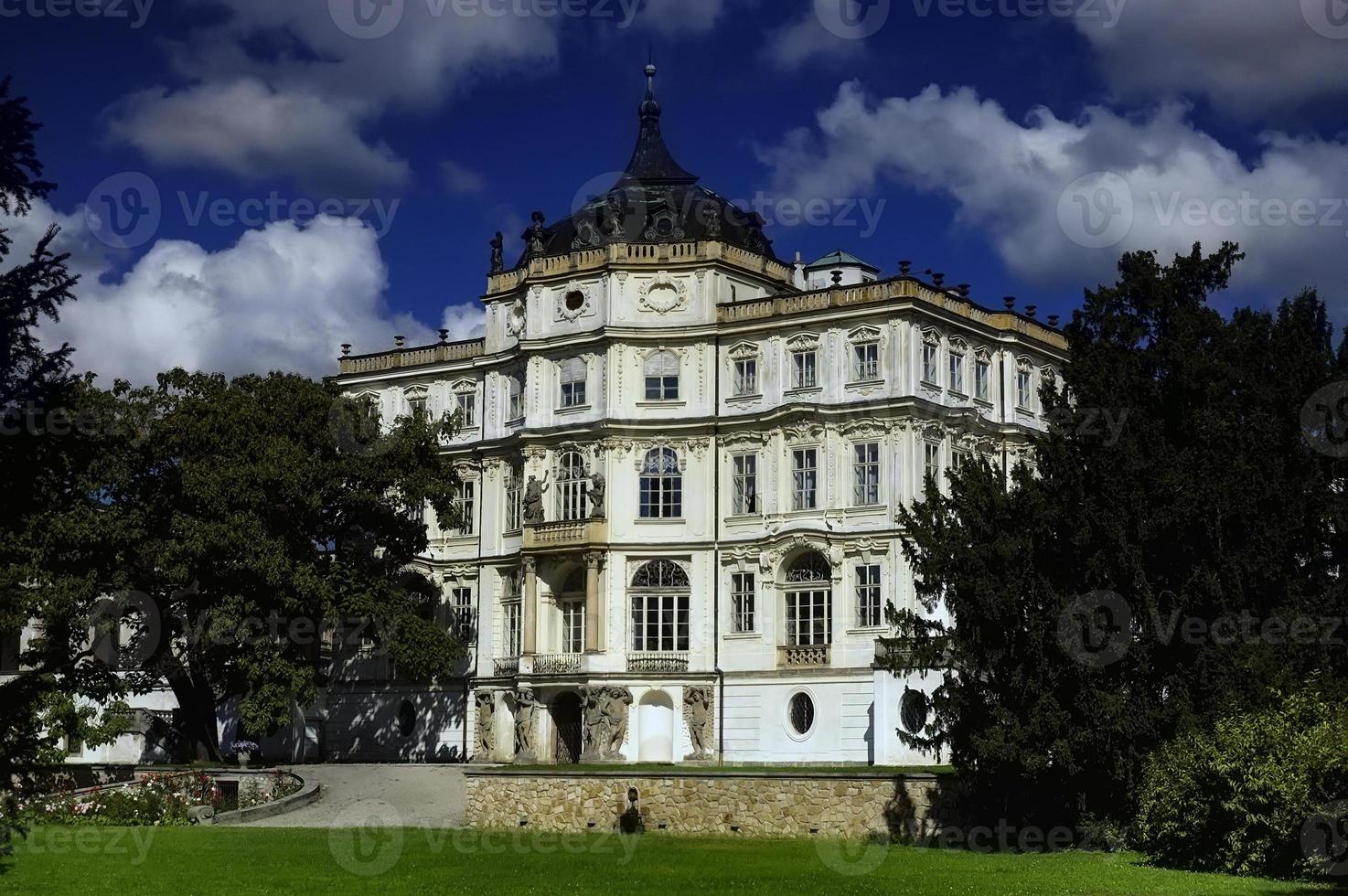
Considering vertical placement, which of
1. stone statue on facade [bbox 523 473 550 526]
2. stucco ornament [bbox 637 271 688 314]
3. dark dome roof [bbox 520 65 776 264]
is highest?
dark dome roof [bbox 520 65 776 264]

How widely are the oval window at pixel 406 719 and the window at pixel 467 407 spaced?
35.7 ft

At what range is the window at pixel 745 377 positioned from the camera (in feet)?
211

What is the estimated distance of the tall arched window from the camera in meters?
60.7

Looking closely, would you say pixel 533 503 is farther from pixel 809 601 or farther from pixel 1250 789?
pixel 1250 789

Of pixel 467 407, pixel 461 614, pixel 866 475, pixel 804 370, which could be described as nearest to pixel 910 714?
pixel 866 475

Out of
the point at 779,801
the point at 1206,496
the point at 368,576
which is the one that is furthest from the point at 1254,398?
the point at 368,576

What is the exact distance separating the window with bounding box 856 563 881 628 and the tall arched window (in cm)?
96

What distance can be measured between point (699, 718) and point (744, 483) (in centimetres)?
820

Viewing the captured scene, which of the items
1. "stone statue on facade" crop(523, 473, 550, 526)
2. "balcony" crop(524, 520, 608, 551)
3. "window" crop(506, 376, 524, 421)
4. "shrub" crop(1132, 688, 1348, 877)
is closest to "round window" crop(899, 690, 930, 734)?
"balcony" crop(524, 520, 608, 551)

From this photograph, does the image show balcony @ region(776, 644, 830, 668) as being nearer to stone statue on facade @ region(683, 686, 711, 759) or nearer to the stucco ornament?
stone statue on facade @ region(683, 686, 711, 759)

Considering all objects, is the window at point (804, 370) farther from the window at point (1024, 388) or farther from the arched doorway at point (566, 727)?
the arched doorway at point (566, 727)

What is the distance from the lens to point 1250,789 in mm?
34125

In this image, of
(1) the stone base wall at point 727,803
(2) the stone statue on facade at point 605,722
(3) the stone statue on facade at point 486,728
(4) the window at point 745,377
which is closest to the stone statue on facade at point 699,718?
(2) the stone statue on facade at point 605,722

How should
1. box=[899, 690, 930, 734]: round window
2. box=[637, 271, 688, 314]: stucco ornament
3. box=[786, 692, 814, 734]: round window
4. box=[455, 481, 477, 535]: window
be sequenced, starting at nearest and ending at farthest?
box=[899, 690, 930, 734]: round window, box=[786, 692, 814, 734]: round window, box=[637, 271, 688, 314]: stucco ornament, box=[455, 481, 477, 535]: window
